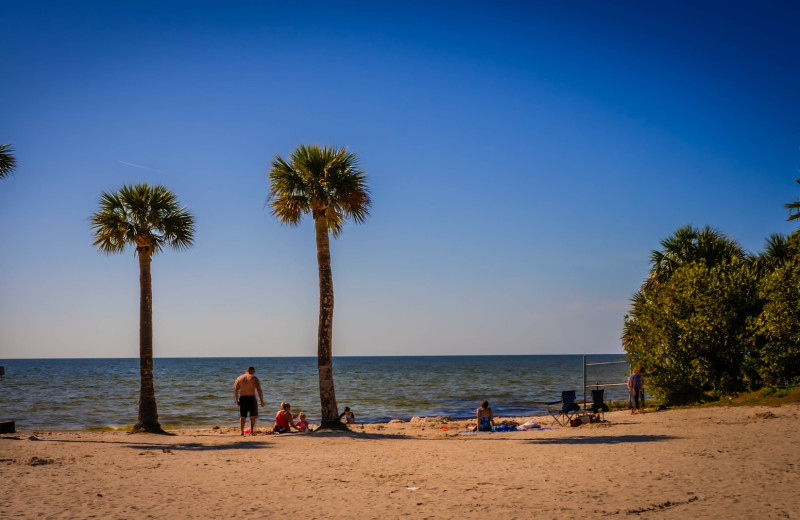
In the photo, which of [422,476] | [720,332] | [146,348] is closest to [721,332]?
[720,332]

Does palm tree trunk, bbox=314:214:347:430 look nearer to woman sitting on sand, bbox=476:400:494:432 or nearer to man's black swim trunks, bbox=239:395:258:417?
man's black swim trunks, bbox=239:395:258:417

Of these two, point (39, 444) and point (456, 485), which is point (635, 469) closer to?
point (456, 485)

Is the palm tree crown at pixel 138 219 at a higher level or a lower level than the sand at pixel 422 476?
higher

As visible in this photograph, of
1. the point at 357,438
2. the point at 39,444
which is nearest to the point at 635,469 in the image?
the point at 357,438

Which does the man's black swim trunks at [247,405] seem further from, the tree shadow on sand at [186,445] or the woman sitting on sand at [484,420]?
the woman sitting on sand at [484,420]

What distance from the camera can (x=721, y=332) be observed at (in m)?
22.1

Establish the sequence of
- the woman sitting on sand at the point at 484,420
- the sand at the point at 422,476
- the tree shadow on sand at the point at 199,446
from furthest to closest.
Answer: the woman sitting on sand at the point at 484,420
the tree shadow on sand at the point at 199,446
the sand at the point at 422,476

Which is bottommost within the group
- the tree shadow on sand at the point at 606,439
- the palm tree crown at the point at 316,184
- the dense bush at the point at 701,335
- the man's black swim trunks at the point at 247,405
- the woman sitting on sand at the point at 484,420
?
the woman sitting on sand at the point at 484,420

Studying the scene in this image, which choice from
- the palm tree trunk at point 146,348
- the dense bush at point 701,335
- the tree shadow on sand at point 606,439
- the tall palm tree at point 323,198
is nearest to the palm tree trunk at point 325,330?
the tall palm tree at point 323,198

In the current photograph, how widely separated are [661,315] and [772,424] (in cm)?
888

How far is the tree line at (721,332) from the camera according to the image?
2053cm

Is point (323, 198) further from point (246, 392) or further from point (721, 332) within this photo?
point (721, 332)

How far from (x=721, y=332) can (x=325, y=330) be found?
583 inches

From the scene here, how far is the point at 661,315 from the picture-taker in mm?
23484
